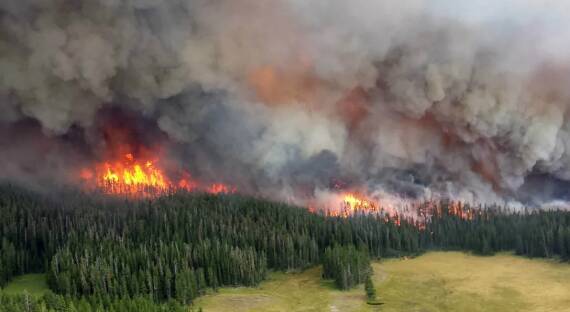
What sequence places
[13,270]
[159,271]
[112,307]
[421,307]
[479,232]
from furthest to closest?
[479,232], [13,270], [159,271], [421,307], [112,307]

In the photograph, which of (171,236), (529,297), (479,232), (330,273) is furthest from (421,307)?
(171,236)

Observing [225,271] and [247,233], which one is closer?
[225,271]

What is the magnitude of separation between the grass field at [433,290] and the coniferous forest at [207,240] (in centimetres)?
514

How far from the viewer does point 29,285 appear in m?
156

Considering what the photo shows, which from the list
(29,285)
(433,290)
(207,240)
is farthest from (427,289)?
(29,285)

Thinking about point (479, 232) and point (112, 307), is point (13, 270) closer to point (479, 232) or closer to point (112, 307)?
point (112, 307)

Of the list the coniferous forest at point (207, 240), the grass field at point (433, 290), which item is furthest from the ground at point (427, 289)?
the coniferous forest at point (207, 240)

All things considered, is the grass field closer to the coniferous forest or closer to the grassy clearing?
the coniferous forest

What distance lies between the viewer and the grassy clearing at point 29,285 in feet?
488

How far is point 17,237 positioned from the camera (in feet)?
576

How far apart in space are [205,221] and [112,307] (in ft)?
219

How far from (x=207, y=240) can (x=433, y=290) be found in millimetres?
54168

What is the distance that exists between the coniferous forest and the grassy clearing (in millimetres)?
2897

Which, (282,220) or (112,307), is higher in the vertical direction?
(282,220)
